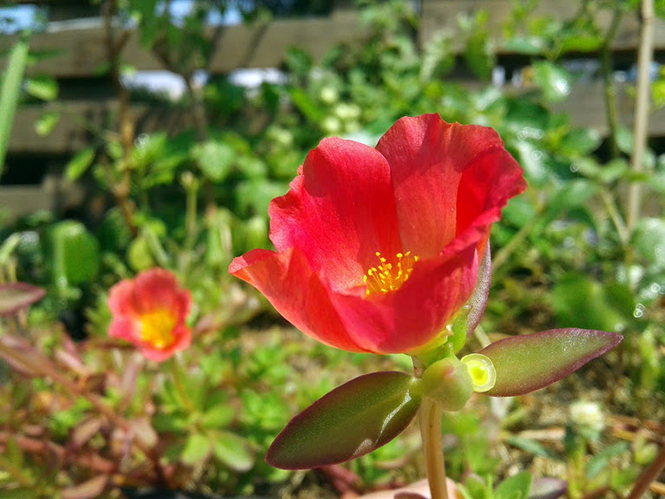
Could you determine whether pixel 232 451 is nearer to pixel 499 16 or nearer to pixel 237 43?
pixel 499 16

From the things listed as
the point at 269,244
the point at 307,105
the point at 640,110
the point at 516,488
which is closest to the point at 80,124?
the point at 307,105

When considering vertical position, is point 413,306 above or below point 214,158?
above

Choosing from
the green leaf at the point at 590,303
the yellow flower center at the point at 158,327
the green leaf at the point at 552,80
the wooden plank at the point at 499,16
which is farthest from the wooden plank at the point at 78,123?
the green leaf at the point at 590,303

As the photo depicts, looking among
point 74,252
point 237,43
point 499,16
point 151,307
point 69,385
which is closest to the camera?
point 69,385

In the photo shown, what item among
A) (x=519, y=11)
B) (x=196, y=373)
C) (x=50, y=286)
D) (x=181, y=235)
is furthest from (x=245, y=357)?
(x=519, y=11)

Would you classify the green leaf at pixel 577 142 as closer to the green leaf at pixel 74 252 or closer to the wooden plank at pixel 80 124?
the green leaf at pixel 74 252
